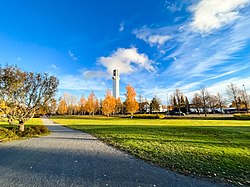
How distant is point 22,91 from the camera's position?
13.4 m

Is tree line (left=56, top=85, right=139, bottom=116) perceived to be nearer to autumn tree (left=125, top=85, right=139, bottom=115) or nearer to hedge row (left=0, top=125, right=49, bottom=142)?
autumn tree (left=125, top=85, right=139, bottom=115)

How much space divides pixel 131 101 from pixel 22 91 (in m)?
27.3

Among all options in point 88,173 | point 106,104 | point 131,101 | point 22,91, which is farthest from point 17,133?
point 106,104

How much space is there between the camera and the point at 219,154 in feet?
21.4

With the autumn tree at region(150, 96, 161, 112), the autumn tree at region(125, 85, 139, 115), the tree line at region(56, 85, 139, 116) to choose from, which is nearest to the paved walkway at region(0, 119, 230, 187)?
the tree line at region(56, 85, 139, 116)

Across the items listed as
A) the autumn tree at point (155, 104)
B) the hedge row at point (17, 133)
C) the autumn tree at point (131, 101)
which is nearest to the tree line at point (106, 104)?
the autumn tree at point (131, 101)

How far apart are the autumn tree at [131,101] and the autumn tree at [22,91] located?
24.6 m

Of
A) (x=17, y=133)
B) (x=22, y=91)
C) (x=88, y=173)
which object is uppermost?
(x=22, y=91)

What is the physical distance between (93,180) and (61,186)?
0.76m

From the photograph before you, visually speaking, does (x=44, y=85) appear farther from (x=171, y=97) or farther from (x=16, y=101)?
(x=171, y=97)

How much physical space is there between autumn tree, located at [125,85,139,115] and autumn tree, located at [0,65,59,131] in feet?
80.8

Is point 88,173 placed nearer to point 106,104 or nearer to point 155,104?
point 106,104

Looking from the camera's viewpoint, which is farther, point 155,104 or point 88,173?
point 155,104

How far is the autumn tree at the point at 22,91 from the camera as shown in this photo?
1268 cm
